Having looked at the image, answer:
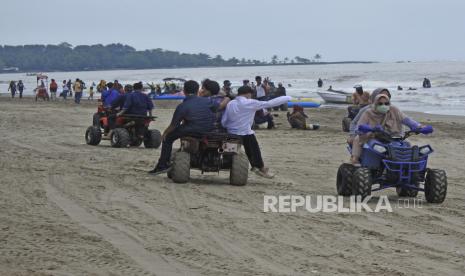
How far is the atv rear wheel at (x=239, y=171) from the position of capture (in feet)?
42.0

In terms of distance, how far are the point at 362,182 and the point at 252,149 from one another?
2.80 meters

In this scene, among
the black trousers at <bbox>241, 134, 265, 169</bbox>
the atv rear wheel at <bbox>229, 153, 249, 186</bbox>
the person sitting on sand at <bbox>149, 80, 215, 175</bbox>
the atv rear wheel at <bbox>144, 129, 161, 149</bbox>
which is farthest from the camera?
the atv rear wheel at <bbox>144, 129, 161, 149</bbox>

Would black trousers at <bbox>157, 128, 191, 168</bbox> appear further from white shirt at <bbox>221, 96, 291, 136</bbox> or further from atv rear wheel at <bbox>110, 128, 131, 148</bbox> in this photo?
atv rear wheel at <bbox>110, 128, 131, 148</bbox>

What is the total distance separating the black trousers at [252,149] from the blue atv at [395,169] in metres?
2.37

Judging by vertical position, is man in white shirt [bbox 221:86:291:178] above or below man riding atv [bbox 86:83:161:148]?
above

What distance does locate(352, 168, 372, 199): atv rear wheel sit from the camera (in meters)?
11.1

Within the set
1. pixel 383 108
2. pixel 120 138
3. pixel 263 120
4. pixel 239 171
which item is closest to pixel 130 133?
pixel 120 138

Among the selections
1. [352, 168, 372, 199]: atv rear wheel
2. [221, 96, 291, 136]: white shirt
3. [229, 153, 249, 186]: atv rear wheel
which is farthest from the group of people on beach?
[352, 168, 372, 199]: atv rear wheel

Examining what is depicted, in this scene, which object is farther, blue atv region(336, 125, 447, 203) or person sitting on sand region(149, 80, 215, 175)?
person sitting on sand region(149, 80, 215, 175)

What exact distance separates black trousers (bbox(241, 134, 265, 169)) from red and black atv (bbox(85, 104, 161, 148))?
19.3ft

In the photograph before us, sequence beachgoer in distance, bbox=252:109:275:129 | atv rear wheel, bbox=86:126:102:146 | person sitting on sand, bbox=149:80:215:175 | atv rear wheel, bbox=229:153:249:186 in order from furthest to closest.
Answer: beachgoer in distance, bbox=252:109:275:129
atv rear wheel, bbox=86:126:102:146
person sitting on sand, bbox=149:80:215:175
atv rear wheel, bbox=229:153:249:186

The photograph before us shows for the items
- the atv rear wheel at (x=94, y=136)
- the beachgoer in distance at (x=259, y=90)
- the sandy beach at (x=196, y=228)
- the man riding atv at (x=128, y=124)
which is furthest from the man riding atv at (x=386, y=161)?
the beachgoer in distance at (x=259, y=90)

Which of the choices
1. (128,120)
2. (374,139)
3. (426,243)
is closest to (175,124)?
(374,139)

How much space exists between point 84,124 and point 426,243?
2198 centimetres
